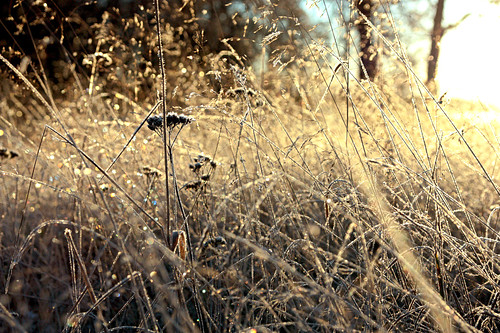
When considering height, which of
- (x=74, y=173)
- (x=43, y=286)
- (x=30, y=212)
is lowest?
(x=43, y=286)

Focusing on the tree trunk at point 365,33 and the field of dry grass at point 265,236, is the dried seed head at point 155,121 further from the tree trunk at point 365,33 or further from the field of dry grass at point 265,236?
the tree trunk at point 365,33

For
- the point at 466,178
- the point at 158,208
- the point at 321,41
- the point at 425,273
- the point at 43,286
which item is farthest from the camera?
the point at 466,178

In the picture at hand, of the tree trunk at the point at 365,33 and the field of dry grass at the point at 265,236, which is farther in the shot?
the tree trunk at the point at 365,33

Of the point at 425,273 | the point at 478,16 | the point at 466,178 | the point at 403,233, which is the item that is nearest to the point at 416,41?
the point at 478,16

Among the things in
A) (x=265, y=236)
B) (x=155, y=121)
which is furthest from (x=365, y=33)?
(x=155, y=121)

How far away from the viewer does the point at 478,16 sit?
2934 millimetres

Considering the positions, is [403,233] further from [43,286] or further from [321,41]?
[43,286]

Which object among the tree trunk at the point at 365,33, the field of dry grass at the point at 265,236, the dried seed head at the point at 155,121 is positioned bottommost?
the field of dry grass at the point at 265,236

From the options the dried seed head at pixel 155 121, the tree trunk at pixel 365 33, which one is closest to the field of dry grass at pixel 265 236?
the dried seed head at pixel 155 121

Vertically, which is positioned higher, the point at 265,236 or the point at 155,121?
the point at 155,121

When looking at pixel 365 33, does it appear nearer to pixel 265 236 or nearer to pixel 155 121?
pixel 265 236

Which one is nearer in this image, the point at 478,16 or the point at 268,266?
the point at 268,266

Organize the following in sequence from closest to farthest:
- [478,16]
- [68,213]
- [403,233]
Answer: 1. [403,233]
2. [68,213]
3. [478,16]

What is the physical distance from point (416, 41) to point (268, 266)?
150 inches
